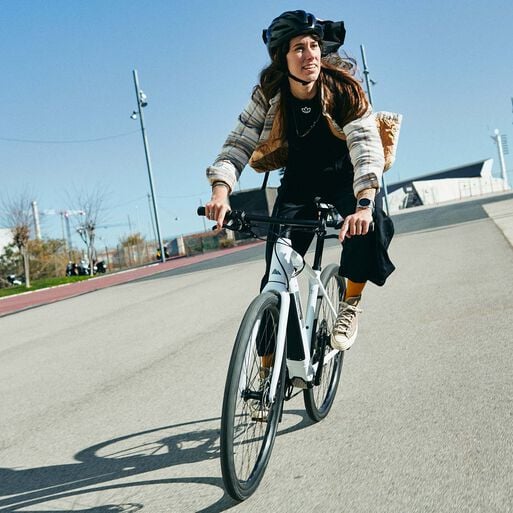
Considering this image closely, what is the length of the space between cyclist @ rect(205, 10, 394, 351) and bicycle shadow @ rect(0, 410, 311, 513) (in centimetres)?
87

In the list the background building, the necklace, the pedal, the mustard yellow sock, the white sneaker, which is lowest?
the pedal

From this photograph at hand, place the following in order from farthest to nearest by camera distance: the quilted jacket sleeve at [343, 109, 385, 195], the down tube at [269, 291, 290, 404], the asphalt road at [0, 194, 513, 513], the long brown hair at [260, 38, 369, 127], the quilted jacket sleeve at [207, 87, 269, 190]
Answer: the quilted jacket sleeve at [207, 87, 269, 190] < the long brown hair at [260, 38, 369, 127] < the quilted jacket sleeve at [343, 109, 385, 195] < the down tube at [269, 291, 290, 404] < the asphalt road at [0, 194, 513, 513]

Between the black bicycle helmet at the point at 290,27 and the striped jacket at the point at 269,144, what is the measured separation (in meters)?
0.27

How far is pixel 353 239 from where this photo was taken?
138 inches

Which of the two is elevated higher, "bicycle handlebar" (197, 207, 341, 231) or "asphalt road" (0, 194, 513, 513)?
"bicycle handlebar" (197, 207, 341, 231)

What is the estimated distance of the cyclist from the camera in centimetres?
315

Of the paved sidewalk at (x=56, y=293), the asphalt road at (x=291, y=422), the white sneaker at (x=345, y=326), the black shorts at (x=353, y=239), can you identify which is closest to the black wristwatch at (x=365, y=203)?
the black shorts at (x=353, y=239)

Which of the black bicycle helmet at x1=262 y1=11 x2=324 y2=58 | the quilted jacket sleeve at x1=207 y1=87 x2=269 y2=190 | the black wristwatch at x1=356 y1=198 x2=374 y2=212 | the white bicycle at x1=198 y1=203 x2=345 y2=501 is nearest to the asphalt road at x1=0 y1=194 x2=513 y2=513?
the white bicycle at x1=198 y1=203 x2=345 y2=501

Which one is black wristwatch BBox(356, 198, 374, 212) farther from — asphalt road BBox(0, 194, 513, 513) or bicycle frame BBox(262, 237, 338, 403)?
asphalt road BBox(0, 194, 513, 513)

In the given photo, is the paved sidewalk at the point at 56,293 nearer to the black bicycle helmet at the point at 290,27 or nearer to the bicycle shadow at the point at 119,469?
the bicycle shadow at the point at 119,469

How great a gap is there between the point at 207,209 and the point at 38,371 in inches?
160

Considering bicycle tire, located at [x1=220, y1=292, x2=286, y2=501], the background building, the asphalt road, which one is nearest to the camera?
bicycle tire, located at [x1=220, y1=292, x2=286, y2=501]

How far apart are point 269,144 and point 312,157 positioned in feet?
0.76

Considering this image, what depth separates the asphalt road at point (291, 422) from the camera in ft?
8.94
